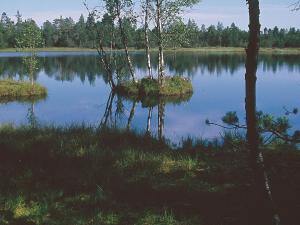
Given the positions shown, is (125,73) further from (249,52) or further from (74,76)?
(249,52)

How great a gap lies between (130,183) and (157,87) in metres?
32.5

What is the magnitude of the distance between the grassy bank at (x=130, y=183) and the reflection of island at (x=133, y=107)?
10565 millimetres

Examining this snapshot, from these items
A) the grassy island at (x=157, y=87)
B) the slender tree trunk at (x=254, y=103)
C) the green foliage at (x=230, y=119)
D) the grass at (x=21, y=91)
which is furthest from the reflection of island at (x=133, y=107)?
the slender tree trunk at (x=254, y=103)

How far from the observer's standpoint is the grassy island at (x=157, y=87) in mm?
42531

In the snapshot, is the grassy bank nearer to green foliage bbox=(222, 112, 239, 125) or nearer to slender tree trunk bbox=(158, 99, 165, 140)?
green foliage bbox=(222, 112, 239, 125)

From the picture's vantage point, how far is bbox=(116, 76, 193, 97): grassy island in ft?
140

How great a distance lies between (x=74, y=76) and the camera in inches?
2662

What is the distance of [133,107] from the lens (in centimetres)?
3538

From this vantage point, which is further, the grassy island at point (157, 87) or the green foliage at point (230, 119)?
the grassy island at point (157, 87)

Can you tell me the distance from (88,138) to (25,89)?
31.2 m

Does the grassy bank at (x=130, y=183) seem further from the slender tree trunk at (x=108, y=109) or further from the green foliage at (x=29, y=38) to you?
the green foliage at (x=29, y=38)

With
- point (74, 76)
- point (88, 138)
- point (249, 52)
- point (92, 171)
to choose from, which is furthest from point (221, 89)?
point (249, 52)

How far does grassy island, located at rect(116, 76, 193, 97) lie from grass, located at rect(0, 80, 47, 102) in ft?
28.7

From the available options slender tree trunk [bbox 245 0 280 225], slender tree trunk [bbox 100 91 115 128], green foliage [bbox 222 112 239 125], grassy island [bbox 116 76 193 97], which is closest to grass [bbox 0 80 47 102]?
slender tree trunk [bbox 100 91 115 128]
